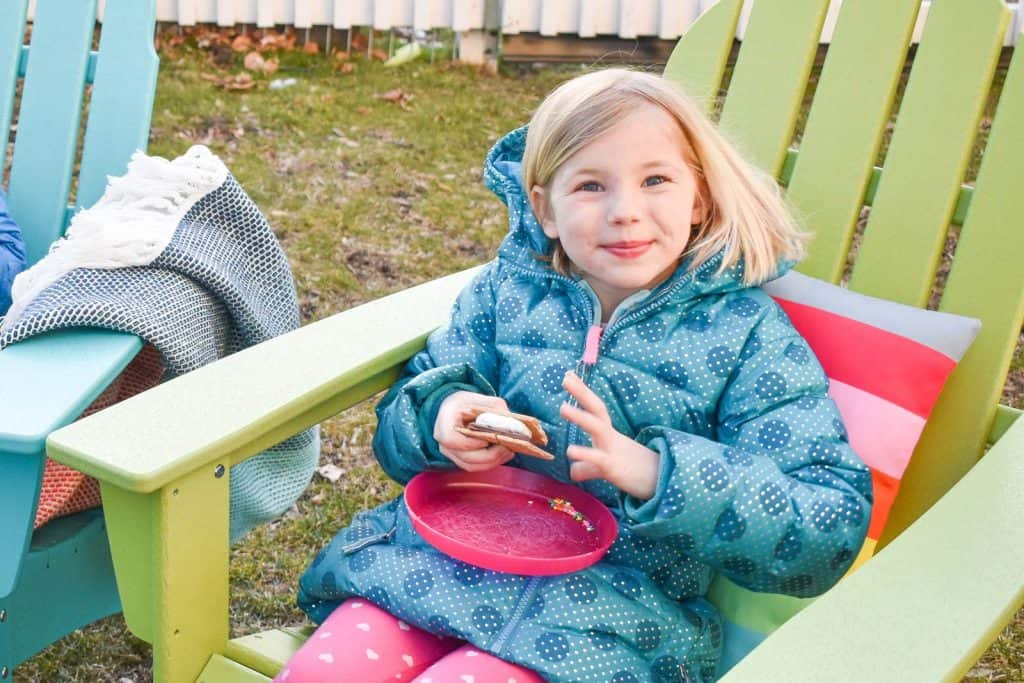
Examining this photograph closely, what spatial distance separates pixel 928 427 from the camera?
5.82 feet

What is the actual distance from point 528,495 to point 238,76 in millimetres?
4004

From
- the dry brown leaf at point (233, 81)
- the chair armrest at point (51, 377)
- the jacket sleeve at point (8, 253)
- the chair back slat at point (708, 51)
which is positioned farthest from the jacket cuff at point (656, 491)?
the dry brown leaf at point (233, 81)

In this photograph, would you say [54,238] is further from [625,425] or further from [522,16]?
[522,16]

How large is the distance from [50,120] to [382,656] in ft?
4.56

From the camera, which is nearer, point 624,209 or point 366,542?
point 624,209

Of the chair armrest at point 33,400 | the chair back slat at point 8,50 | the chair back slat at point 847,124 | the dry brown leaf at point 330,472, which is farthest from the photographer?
the dry brown leaf at point 330,472

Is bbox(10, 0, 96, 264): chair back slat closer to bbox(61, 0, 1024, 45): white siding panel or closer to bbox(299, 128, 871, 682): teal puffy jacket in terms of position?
bbox(299, 128, 871, 682): teal puffy jacket

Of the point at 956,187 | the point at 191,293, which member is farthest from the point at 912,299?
the point at 191,293

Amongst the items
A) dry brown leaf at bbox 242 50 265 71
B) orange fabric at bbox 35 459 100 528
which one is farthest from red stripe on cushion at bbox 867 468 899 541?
dry brown leaf at bbox 242 50 265 71

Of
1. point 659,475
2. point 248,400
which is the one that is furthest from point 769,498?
point 248,400

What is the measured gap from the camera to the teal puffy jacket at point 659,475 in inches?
58.9

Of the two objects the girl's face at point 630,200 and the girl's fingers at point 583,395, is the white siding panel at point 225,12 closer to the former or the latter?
the girl's face at point 630,200

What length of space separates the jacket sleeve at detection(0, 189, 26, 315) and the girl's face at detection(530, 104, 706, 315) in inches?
40.7

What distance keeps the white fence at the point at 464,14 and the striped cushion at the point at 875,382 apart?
385cm
